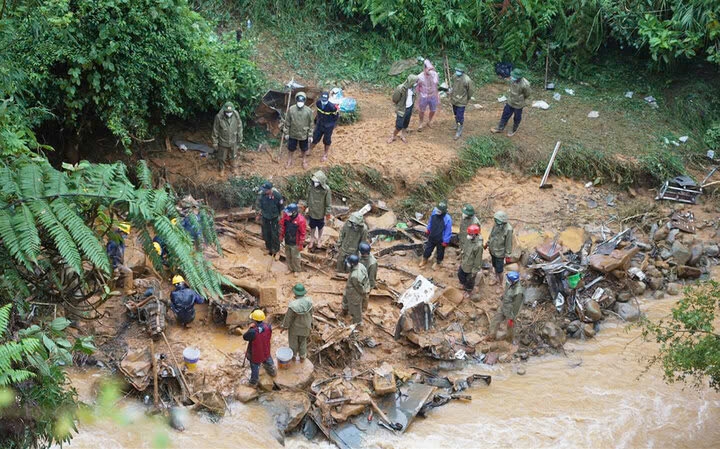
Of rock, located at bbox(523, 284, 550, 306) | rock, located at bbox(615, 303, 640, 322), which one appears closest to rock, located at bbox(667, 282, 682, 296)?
rock, located at bbox(615, 303, 640, 322)

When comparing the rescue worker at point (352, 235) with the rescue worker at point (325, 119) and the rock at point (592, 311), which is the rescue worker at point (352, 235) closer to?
the rescue worker at point (325, 119)

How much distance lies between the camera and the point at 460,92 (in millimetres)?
14789

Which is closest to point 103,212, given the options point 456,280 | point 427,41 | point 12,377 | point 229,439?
point 12,377

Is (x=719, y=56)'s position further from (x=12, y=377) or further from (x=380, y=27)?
(x=12, y=377)

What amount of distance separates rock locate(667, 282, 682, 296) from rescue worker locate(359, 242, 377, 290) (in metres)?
5.32

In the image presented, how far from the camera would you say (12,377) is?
4809 millimetres

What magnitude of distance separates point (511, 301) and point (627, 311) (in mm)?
2512

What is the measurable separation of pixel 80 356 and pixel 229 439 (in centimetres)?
235

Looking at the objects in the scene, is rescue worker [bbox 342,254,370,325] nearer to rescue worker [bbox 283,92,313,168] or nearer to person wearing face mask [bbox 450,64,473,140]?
rescue worker [bbox 283,92,313,168]

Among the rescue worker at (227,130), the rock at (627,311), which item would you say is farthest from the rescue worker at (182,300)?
the rock at (627,311)

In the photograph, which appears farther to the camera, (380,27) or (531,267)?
(380,27)

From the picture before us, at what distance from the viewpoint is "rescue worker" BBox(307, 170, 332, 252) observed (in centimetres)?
1227

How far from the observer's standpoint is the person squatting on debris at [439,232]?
1244 centimetres

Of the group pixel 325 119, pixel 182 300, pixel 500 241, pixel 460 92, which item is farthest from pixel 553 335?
pixel 182 300
